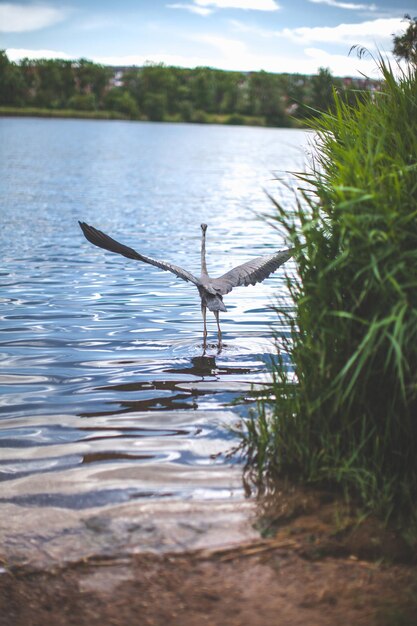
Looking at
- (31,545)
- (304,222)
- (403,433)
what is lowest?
(31,545)

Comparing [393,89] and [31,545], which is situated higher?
[393,89]

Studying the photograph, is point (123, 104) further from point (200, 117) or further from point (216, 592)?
point (216, 592)

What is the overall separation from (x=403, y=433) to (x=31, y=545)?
7.02 feet

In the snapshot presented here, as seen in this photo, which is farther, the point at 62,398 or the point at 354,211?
the point at 62,398

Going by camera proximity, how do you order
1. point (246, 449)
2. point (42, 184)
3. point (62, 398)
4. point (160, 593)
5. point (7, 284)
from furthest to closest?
1. point (42, 184)
2. point (7, 284)
3. point (62, 398)
4. point (246, 449)
5. point (160, 593)

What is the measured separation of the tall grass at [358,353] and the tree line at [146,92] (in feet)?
511

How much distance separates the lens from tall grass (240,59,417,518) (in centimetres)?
436

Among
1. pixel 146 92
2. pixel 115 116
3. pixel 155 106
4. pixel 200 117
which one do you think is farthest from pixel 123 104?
pixel 200 117

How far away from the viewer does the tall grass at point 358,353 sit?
4363 millimetres

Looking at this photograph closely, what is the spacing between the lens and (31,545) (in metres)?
4.29

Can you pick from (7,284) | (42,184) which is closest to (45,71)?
(42,184)

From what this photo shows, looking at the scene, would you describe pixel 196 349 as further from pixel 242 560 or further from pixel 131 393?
pixel 242 560

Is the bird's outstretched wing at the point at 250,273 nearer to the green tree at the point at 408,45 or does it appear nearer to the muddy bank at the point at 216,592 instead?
the green tree at the point at 408,45

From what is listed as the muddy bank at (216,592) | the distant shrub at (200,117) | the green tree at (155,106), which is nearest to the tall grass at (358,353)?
the muddy bank at (216,592)
